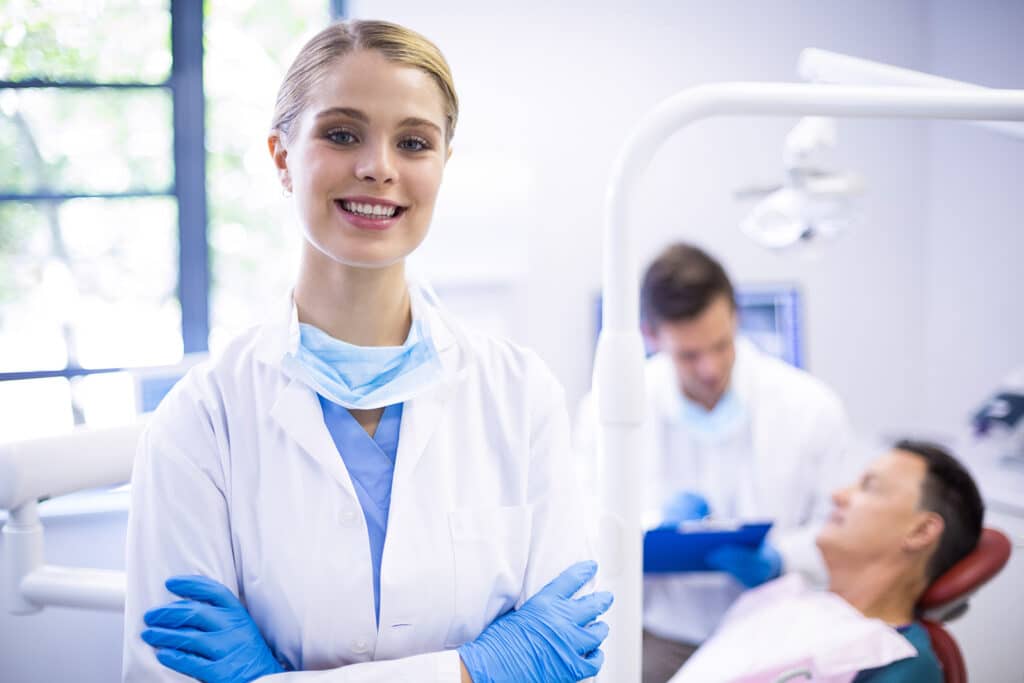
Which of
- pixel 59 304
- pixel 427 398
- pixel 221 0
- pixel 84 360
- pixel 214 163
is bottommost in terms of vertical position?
pixel 427 398

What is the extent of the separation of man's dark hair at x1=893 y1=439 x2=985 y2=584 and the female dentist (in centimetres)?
84

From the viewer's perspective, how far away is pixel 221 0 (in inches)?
88.4

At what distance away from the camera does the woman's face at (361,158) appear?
85 cm

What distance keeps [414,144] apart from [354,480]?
0.40 metres

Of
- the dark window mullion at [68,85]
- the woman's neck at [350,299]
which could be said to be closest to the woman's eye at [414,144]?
the woman's neck at [350,299]

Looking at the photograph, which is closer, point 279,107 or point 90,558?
point 279,107

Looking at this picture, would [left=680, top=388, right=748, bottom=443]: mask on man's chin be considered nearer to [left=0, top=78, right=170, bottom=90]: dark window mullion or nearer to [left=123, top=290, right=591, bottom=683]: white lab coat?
[left=123, top=290, right=591, bottom=683]: white lab coat

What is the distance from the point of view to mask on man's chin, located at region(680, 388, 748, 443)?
76.7 inches

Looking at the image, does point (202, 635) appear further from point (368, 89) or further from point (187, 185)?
point (187, 185)

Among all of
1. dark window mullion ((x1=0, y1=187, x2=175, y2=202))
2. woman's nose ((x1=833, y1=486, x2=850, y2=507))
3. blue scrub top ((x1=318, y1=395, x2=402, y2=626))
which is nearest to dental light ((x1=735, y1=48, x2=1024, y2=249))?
woman's nose ((x1=833, y1=486, x2=850, y2=507))

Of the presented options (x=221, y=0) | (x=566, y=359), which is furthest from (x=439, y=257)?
(x=221, y=0)

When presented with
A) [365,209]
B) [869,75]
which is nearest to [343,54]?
[365,209]

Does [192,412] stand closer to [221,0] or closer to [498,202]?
[498,202]

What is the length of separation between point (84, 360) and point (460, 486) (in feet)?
5.59
